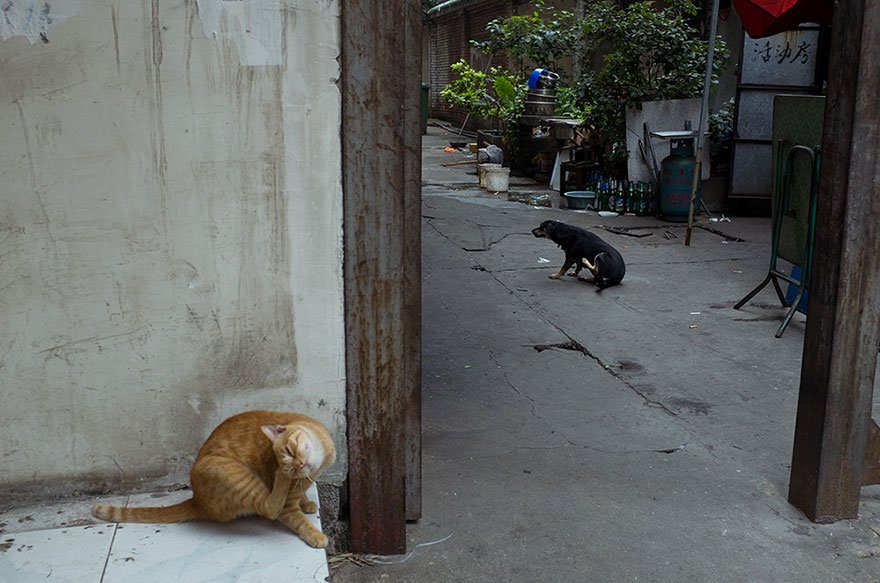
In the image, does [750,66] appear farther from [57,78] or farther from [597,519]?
[57,78]

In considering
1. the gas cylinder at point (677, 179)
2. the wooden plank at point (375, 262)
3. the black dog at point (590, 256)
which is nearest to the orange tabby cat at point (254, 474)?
the wooden plank at point (375, 262)

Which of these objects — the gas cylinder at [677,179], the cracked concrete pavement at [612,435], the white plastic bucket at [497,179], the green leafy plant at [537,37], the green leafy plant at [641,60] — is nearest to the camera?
the cracked concrete pavement at [612,435]

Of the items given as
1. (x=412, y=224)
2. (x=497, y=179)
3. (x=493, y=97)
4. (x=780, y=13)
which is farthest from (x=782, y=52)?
(x=412, y=224)

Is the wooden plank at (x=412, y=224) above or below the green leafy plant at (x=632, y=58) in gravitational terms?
below

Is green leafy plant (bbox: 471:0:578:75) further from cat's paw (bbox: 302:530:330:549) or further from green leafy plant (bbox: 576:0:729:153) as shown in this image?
cat's paw (bbox: 302:530:330:549)

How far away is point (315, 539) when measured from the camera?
8.47 feet

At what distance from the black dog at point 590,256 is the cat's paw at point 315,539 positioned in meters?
4.84

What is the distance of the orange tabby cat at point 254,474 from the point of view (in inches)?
99.4

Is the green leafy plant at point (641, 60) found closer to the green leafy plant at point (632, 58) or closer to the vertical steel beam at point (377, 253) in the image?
the green leafy plant at point (632, 58)

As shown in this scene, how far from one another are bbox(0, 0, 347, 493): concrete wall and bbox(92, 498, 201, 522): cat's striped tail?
0.55 feet

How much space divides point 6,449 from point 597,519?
2181mm

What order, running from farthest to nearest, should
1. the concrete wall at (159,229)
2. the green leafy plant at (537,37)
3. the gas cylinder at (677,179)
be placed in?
the green leafy plant at (537,37) → the gas cylinder at (677,179) → the concrete wall at (159,229)

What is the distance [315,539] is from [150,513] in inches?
21.2

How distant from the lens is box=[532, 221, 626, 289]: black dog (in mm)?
7020
